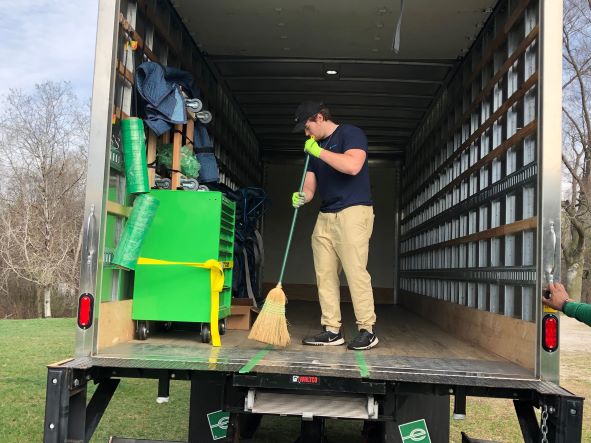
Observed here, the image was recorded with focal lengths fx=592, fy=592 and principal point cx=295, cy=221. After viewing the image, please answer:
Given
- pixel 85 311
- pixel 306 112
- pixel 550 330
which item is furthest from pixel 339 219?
pixel 85 311

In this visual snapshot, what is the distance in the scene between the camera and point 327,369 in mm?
2775

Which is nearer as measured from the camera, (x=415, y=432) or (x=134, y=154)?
(x=134, y=154)

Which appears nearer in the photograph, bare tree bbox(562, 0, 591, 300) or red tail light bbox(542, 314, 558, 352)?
red tail light bbox(542, 314, 558, 352)

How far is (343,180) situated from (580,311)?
1.85 meters

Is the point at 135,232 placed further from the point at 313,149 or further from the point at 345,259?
the point at 345,259

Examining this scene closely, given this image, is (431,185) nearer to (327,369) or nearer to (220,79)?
(220,79)

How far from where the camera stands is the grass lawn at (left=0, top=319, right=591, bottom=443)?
5.45 m

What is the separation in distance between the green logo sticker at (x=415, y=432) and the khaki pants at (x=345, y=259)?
0.70m

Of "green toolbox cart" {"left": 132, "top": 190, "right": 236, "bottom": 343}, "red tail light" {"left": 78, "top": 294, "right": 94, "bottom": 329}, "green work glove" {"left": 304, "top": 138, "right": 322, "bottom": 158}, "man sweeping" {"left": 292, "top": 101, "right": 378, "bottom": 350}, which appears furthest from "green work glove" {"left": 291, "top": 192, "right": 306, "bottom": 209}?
"red tail light" {"left": 78, "top": 294, "right": 94, "bottom": 329}

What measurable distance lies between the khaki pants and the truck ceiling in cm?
169

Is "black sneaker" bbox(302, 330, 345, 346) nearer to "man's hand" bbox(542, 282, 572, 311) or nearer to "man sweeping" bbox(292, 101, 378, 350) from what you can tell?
"man sweeping" bbox(292, 101, 378, 350)

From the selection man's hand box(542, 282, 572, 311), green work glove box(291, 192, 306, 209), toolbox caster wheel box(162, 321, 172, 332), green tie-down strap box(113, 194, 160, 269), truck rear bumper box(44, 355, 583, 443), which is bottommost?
truck rear bumper box(44, 355, 583, 443)

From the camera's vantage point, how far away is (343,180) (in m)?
3.93

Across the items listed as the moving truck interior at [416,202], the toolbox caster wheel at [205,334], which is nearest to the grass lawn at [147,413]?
the moving truck interior at [416,202]
